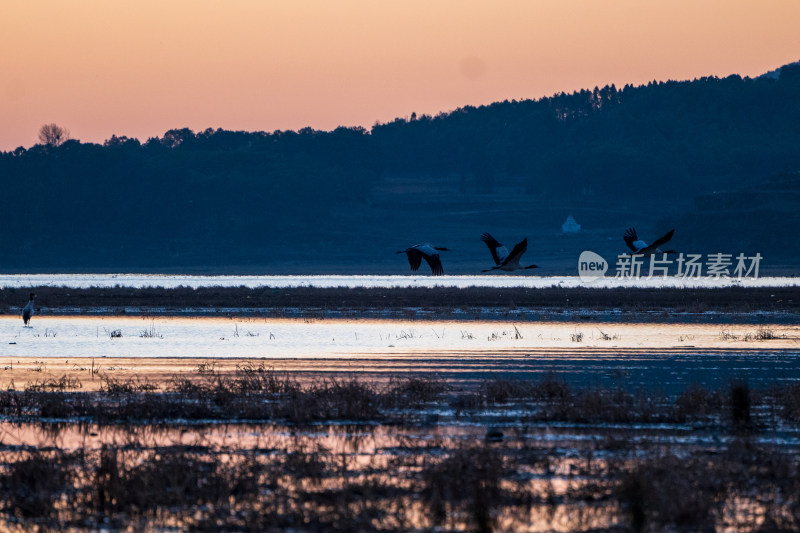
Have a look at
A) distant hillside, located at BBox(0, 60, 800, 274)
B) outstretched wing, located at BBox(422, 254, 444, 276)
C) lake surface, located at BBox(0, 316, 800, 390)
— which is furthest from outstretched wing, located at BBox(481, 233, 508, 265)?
distant hillside, located at BBox(0, 60, 800, 274)

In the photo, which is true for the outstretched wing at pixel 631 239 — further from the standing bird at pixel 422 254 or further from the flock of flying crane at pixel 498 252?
the standing bird at pixel 422 254

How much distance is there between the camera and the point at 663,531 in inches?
409

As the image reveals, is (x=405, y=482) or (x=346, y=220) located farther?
(x=346, y=220)

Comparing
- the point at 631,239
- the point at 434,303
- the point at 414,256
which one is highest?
the point at 631,239

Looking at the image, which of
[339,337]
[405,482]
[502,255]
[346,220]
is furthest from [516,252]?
[346,220]

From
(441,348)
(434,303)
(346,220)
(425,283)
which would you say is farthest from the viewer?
(346,220)

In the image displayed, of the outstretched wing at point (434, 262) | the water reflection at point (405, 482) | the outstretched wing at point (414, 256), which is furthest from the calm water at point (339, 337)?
the water reflection at point (405, 482)

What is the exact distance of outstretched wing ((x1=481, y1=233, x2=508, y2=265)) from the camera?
2331cm

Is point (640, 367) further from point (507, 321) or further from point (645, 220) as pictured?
point (645, 220)

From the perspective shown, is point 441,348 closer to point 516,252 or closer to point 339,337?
point 339,337

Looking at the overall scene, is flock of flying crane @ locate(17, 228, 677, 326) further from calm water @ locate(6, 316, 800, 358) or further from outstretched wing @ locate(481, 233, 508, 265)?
calm water @ locate(6, 316, 800, 358)

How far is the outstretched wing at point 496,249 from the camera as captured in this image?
23312 mm

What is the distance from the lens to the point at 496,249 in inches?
930

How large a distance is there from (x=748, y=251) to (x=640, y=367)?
122305mm
